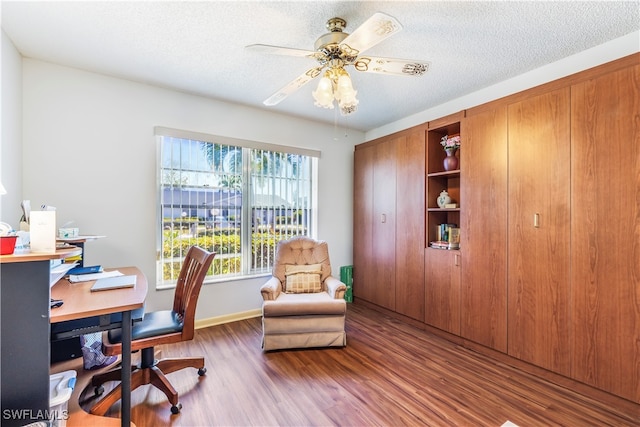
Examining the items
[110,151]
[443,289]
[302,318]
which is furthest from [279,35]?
[443,289]

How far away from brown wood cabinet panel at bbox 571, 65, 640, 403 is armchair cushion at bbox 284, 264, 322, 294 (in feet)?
6.97

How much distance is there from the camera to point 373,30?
140 centimetres

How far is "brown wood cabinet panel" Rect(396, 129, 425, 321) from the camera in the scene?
3.12m

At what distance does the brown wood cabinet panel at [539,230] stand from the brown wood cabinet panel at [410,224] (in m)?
0.88

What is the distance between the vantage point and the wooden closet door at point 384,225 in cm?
346

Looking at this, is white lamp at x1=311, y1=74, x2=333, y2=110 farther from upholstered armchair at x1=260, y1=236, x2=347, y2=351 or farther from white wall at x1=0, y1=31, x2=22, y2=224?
white wall at x1=0, y1=31, x2=22, y2=224

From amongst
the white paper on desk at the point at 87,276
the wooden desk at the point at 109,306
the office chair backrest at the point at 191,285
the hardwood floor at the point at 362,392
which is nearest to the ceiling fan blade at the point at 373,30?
the office chair backrest at the point at 191,285

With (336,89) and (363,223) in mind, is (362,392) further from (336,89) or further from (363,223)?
(363,223)

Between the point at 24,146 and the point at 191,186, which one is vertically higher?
the point at 24,146

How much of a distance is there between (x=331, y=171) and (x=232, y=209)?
4.87 feet

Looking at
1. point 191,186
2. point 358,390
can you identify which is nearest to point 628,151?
point 358,390

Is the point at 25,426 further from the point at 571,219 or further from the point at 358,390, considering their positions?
the point at 571,219

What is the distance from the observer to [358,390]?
202 cm

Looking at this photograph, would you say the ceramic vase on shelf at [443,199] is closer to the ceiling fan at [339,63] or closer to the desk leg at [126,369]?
the ceiling fan at [339,63]
